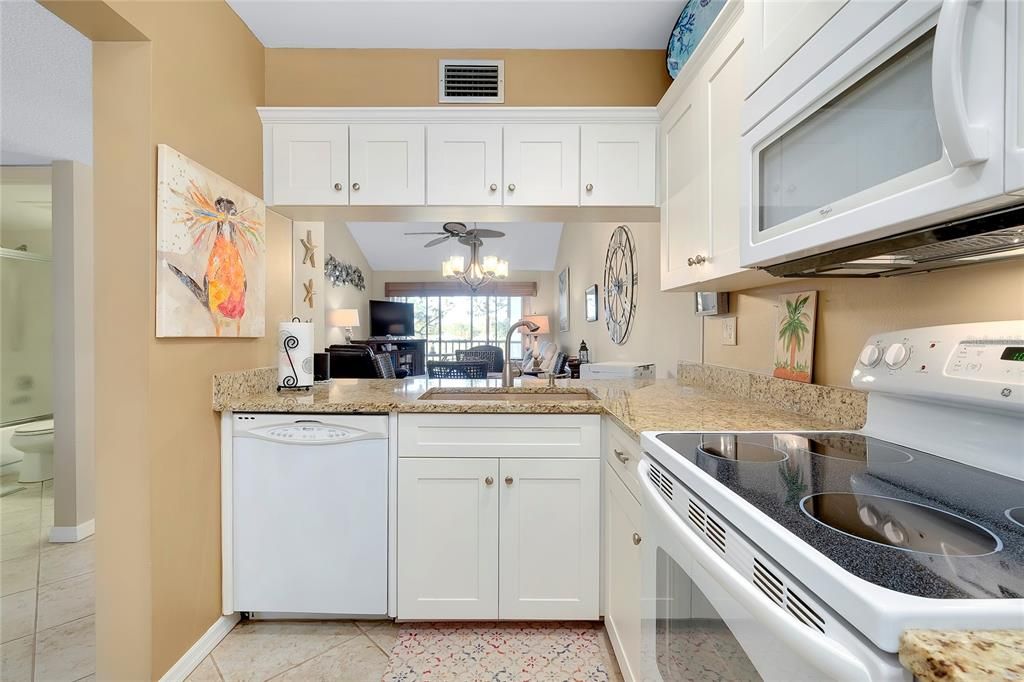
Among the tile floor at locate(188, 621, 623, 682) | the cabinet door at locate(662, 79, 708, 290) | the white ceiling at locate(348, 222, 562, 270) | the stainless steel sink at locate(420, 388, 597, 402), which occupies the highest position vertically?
the white ceiling at locate(348, 222, 562, 270)

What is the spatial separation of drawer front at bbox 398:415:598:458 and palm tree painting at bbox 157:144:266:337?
0.85 metres

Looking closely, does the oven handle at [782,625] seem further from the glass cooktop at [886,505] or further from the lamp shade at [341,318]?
the lamp shade at [341,318]

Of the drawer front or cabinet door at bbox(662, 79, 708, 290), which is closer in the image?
cabinet door at bbox(662, 79, 708, 290)

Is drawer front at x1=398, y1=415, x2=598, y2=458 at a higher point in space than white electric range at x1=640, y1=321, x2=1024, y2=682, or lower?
lower

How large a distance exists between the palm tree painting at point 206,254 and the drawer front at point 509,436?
2.78ft

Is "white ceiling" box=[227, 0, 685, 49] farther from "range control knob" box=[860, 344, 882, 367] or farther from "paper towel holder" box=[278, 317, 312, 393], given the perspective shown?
"range control knob" box=[860, 344, 882, 367]

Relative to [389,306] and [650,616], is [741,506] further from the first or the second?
[389,306]

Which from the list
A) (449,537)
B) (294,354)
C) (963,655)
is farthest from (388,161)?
(963,655)

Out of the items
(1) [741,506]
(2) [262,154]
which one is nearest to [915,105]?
(1) [741,506]

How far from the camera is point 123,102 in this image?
1460mm

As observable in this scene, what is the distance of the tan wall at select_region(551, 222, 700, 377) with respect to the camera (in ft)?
8.46

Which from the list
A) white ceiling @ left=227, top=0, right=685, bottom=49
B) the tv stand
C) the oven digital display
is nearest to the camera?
the oven digital display

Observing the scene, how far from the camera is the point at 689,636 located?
2.76ft

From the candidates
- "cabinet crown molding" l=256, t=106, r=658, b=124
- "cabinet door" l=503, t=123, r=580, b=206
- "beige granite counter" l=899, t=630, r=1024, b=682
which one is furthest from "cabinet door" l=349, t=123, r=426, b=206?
"beige granite counter" l=899, t=630, r=1024, b=682
